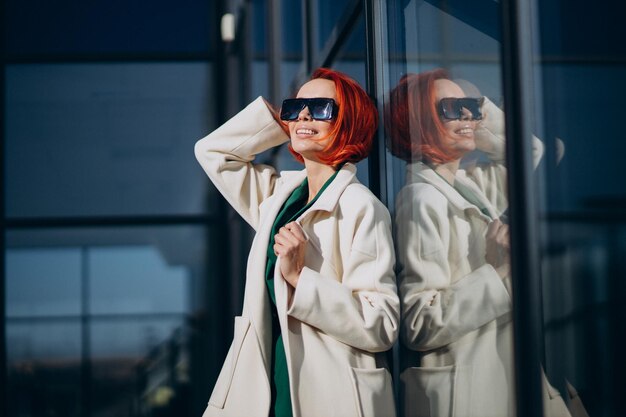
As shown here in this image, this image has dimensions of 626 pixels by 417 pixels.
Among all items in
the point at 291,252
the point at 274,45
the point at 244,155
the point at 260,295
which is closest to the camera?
the point at 291,252

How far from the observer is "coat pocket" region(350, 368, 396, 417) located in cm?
250

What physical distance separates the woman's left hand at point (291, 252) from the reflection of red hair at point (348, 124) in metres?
0.29

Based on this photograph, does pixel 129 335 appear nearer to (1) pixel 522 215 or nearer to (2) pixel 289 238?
(2) pixel 289 238

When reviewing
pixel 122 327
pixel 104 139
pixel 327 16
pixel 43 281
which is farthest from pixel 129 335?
pixel 327 16

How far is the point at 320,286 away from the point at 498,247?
20.8 inches

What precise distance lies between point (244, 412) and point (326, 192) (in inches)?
23.9

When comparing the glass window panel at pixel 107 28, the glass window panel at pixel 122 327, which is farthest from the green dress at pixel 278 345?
the glass window panel at pixel 107 28

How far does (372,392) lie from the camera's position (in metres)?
2.53

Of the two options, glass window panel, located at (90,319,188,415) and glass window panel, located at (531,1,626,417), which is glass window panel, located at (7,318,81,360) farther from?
glass window panel, located at (531,1,626,417)

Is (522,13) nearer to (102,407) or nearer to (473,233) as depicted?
(473,233)

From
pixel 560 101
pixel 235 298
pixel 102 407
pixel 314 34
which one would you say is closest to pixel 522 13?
pixel 560 101

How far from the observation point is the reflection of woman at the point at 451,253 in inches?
84.5

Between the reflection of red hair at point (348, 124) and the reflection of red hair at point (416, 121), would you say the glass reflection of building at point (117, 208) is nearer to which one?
the reflection of red hair at point (416, 121)

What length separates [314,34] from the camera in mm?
4742
